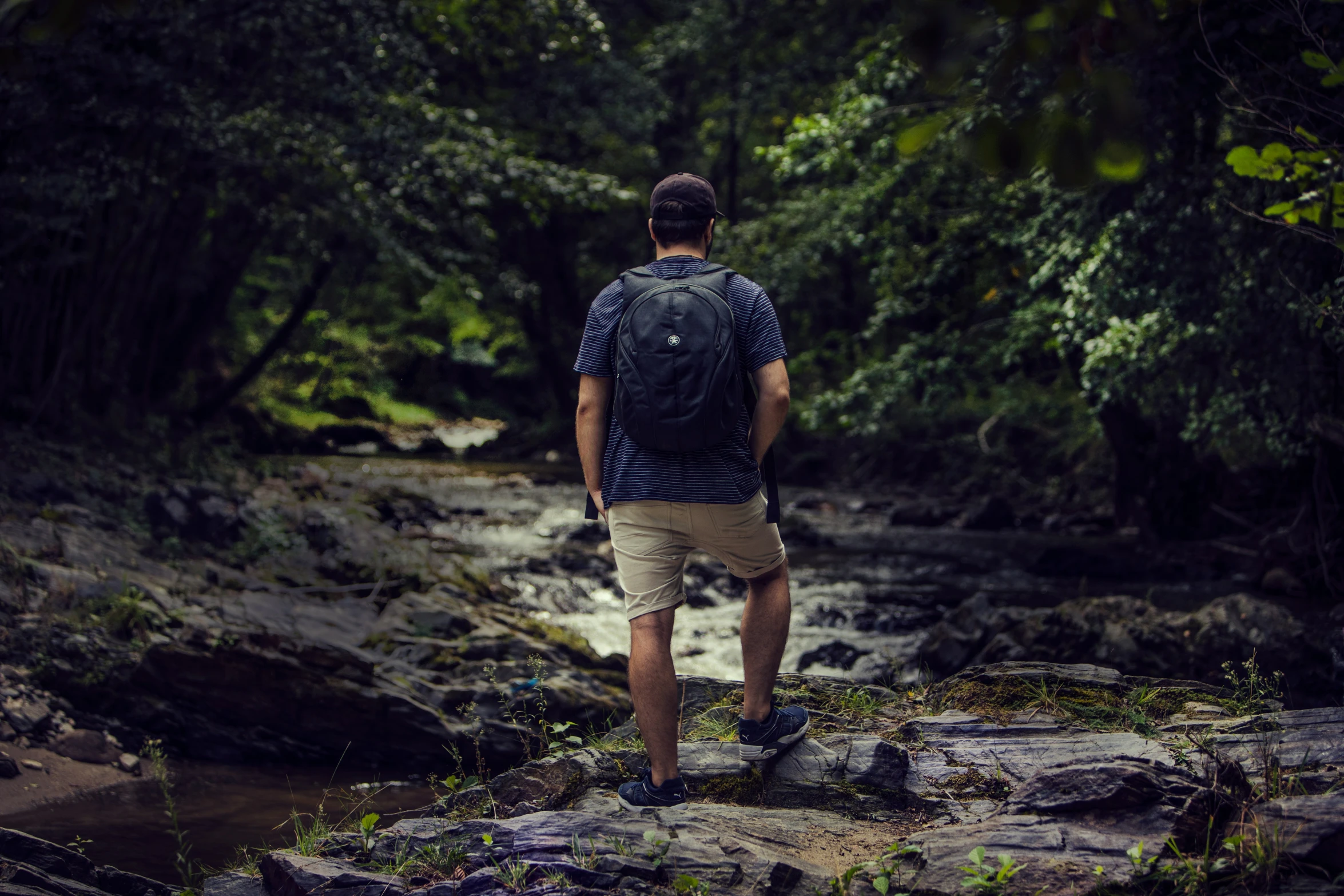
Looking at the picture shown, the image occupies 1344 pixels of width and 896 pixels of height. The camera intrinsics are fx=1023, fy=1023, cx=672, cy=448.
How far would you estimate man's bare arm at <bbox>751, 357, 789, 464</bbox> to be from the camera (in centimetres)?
330

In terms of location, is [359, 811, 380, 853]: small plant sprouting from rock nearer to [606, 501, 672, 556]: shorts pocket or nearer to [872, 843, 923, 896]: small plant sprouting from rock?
[606, 501, 672, 556]: shorts pocket

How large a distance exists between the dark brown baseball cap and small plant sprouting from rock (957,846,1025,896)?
210 centimetres

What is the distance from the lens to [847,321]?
24.7m

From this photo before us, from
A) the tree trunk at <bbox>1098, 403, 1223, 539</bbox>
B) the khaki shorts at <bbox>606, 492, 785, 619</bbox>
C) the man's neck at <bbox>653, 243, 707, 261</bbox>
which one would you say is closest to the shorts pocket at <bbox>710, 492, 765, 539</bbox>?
the khaki shorts at <bbox>606, 492, 785, 619</bbox>

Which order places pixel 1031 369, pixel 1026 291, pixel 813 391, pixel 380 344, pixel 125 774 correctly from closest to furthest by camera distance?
pixel 125 774
pixel 1026 291
pixel 1031 369
pixel 813 391
pixel 380 344

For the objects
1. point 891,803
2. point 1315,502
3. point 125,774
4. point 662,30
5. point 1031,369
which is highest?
point 662,30

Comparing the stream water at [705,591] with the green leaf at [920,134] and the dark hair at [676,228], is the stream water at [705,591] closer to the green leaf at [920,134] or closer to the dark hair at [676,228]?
the dark hair at [676,228]

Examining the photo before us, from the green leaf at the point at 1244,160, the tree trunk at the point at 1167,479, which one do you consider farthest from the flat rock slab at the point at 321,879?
the tree trunk at the point at 1167,479

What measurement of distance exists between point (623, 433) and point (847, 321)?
2199 cm

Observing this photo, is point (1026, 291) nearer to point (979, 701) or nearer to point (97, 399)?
point (979, 701)

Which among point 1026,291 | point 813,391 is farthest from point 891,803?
point 813,391

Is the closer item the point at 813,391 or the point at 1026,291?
the point at 1026,291

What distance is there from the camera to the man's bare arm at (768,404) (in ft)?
10.8

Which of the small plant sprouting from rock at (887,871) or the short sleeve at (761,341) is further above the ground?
the short sleeve at (761,341)
